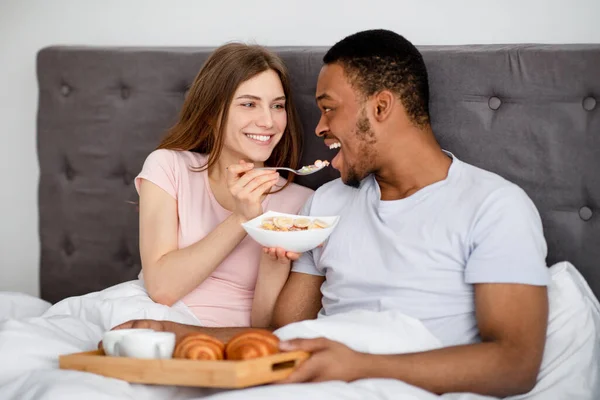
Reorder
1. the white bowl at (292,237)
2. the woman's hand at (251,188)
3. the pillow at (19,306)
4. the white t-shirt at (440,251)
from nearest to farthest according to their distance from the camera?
the white t-shirt at (440,251), the white bowl at (292,237), the woman's hand at (251,188), the pillow at (19,306)

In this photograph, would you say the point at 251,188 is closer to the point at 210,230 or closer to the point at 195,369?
the point at 210,230

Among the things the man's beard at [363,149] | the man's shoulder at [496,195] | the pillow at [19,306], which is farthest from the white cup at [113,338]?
the pillow at [19,306]

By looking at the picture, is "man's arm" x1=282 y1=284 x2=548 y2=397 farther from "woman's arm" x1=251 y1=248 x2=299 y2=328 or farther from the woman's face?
the woman's face

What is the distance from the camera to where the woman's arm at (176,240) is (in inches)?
74.2

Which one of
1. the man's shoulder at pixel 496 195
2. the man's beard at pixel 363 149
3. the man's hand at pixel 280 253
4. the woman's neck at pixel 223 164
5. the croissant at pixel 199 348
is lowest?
the croissant at pixel 199 348

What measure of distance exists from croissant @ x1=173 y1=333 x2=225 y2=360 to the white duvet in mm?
67

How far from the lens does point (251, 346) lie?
140cm

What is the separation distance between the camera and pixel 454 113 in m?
1.99

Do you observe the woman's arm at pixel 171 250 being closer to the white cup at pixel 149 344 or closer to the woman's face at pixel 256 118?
the woman's face at pixel 256 118

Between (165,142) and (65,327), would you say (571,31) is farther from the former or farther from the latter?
(65,327)

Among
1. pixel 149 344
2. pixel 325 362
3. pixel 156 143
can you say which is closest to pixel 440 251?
pixel 325 362

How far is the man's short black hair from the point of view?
1.79 metres

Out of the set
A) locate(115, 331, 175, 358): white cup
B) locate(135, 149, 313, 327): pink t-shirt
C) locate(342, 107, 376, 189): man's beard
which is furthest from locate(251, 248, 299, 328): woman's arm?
locate(115, 331, 175, 358): white cup

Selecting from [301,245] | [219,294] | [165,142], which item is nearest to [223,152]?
[165,142]
